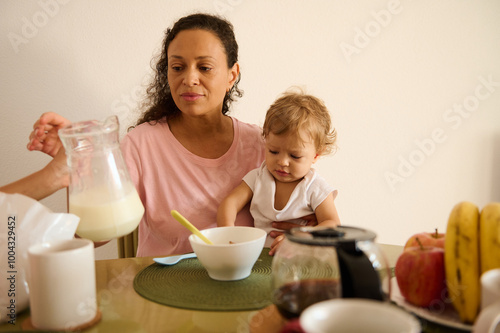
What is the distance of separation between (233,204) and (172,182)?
0.82ft

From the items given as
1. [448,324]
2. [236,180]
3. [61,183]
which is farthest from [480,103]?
[61,183]

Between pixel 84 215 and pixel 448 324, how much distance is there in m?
0.67

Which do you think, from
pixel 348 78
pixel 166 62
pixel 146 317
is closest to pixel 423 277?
pixel 146 317

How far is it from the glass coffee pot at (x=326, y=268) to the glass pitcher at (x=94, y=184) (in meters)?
0.37

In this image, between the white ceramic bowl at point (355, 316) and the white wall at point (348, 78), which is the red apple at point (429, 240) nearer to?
the white ceramic bowl at point (355, 316)

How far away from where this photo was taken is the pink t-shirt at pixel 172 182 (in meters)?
1.41

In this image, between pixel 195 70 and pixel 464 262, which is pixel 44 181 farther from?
pixel 464 262

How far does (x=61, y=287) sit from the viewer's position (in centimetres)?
63

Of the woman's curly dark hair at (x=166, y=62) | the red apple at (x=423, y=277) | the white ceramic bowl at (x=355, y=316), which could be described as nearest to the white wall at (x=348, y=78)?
the woman's curly dark hair at (x=166, y=62)

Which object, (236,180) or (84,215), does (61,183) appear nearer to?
(84,215)

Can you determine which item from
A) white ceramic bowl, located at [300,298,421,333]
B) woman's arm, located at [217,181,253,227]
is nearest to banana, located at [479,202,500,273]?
white ceramic bowl, located at [300,298,421,333]

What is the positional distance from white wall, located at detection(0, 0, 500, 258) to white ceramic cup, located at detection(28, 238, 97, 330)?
102cm

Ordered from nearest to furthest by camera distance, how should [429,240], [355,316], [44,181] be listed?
1. [355,316]
2. [429,240]
3. [44,181]

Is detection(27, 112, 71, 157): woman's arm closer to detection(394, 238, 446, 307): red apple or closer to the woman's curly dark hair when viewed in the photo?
the woman's curly dark hair
